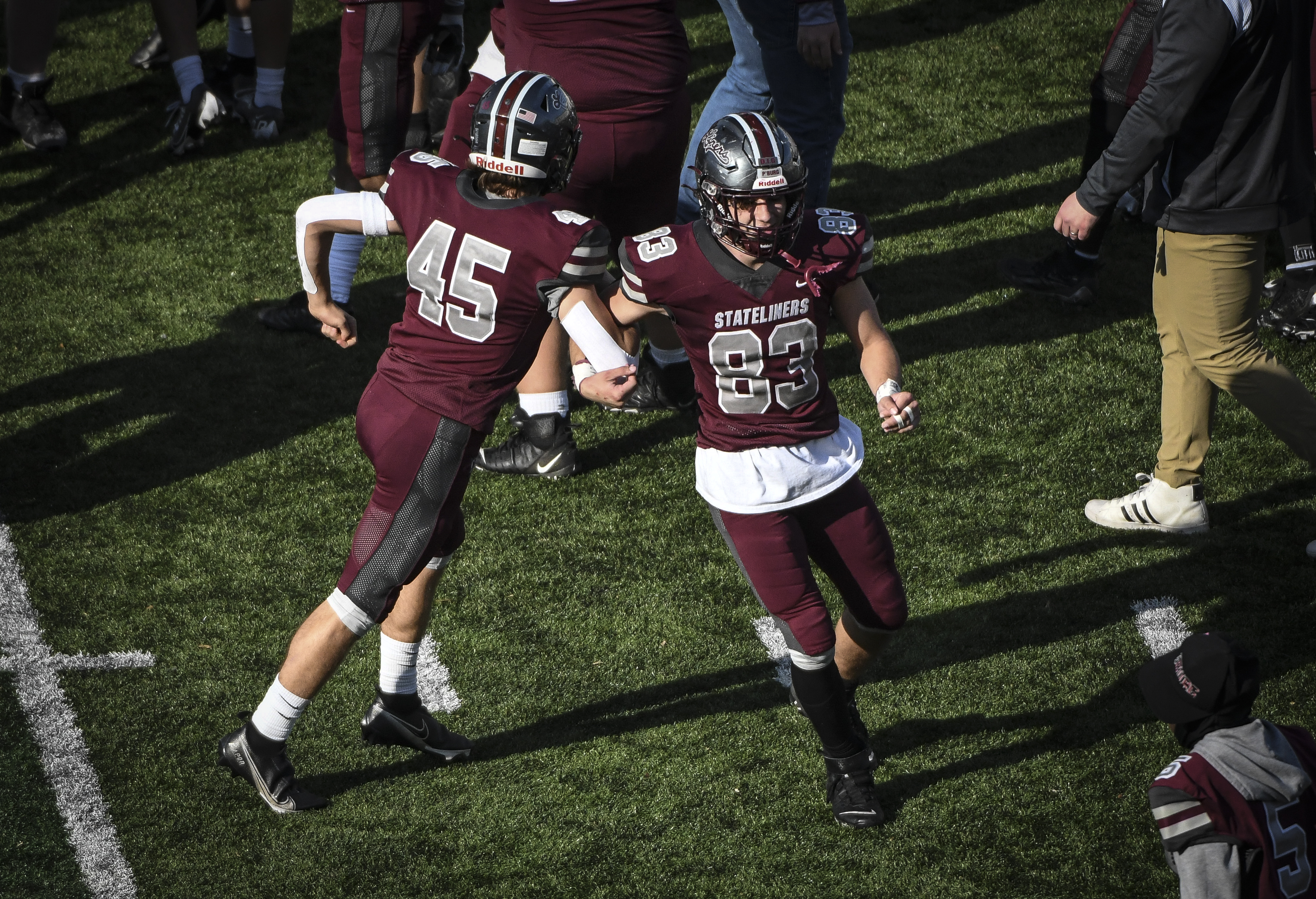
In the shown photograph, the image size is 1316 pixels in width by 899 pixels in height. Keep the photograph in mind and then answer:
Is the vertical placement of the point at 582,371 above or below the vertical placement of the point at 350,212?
below

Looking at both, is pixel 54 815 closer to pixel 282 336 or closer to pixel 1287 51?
pixel 282 336

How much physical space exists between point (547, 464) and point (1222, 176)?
2.69m

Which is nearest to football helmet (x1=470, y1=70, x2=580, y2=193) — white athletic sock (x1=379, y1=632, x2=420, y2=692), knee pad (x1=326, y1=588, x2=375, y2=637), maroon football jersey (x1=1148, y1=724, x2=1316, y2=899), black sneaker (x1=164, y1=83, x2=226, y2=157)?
knee pad (x1=326, y1=588, x2=375, y2=637)

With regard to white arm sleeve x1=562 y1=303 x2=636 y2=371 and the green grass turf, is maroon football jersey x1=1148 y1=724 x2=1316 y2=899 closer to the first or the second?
the green grass turf

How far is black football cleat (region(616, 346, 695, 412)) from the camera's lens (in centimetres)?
577

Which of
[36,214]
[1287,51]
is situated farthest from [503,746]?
[36,214]

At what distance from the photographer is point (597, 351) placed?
3.43 m

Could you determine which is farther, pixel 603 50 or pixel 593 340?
pixel 603 50

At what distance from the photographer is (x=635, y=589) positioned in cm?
475

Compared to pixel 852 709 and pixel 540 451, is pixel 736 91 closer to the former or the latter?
pixel 540 451

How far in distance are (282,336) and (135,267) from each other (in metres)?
1.08

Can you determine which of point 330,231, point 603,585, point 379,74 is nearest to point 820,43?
point 379,74

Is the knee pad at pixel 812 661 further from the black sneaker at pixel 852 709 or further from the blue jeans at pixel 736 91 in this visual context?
the blue jeans at pixel 736 91

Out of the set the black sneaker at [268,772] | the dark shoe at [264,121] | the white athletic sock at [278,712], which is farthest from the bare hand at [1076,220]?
the dark shoe at [264,121]
